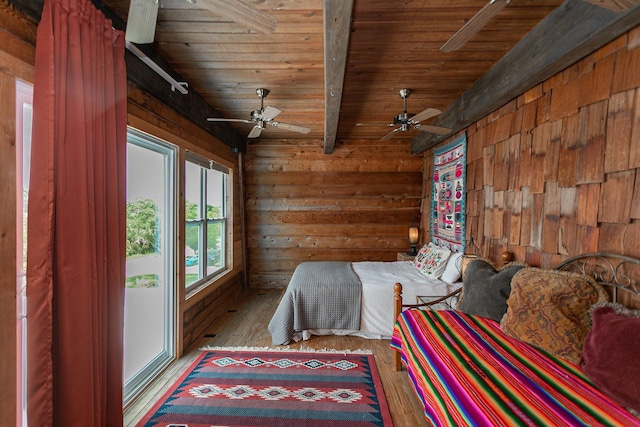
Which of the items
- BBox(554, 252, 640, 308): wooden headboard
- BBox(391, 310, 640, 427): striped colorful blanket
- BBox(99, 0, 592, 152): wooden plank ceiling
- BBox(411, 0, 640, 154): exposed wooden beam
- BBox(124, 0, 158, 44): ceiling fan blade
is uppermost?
BBox(99, 0, 592, 152): wooden plank ceiling

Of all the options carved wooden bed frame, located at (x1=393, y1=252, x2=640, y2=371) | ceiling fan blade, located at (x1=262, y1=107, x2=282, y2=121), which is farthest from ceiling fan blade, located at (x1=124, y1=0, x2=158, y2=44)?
carved wooden bed frame, located at (x1=393, y1=252, x2=640, y2=371)

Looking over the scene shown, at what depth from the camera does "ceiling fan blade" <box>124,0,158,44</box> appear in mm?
1211

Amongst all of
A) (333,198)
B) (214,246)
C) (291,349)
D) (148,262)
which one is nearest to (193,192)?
(214,246)

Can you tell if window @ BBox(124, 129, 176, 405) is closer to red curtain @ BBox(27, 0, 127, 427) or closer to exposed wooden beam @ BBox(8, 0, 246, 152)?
exposed wooden beam @ BBox(8, 0, 246, 152)

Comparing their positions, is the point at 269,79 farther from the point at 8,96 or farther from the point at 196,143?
the point at 8,96

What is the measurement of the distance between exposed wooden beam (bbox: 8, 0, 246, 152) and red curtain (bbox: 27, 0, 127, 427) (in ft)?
0.40

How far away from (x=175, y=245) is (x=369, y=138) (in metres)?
3.33

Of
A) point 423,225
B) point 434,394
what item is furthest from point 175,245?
point 423,225

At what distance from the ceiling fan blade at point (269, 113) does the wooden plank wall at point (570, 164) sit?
2.05 meters

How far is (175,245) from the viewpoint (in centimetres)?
271

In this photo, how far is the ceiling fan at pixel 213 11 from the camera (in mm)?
1217

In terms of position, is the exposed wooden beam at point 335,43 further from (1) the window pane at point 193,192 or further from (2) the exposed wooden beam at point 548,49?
(1) the window pane at point 193,192

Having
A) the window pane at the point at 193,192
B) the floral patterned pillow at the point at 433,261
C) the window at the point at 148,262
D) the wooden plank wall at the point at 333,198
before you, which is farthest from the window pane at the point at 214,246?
the floral patterned pillow at the point at 433,261

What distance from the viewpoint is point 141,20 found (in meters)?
1.28
